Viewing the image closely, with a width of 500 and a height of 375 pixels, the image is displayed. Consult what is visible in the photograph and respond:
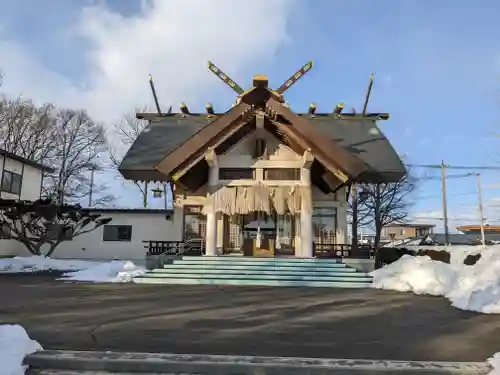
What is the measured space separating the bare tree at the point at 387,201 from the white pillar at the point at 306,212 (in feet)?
69.5

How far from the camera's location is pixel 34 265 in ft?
58.4

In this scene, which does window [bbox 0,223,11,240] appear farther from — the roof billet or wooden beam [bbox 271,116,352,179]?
wooden beam [bbox 271,116,352,179]

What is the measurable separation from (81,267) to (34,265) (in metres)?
1.89

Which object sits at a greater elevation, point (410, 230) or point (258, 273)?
point (410, 230)

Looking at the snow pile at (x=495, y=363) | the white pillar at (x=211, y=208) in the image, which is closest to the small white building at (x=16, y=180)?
the white pillar at (x=211, y=208)

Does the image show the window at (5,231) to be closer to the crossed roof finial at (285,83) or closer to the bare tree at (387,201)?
the crossed roof finial at (285,83)

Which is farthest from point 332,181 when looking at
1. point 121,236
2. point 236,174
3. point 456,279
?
point 121,236

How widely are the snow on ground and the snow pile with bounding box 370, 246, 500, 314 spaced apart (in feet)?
25.8

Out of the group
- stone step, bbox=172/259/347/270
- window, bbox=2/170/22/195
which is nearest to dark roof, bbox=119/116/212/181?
stone step, bbox=172/259/347/270

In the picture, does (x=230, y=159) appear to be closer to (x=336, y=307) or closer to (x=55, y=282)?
(x=55, y=282)

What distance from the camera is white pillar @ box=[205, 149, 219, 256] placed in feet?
49.0

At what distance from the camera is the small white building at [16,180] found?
74.5 feet

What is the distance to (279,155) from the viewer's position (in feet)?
52.1

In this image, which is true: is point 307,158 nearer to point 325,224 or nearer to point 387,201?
point 325,224
